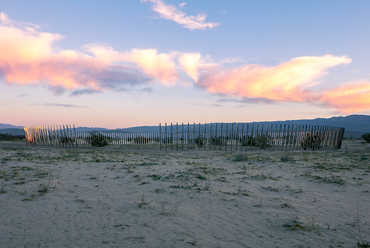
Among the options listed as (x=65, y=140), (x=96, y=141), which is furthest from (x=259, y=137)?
(x=65, y=140)

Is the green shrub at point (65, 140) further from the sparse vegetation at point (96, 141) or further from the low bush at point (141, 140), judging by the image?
the low bush at point (141, 140)

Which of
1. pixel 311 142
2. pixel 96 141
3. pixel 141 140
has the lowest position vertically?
pixel 141 140

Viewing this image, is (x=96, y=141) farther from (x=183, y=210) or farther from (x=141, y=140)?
(x=183, y=210)

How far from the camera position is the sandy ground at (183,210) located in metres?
3.33

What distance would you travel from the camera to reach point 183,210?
4445 millimetres

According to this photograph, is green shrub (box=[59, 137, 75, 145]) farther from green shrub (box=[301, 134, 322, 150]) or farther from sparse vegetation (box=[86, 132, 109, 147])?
green shrub (box=[301, 134, 322, 150])

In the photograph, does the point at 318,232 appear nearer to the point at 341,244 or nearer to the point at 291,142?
the point at 341,244

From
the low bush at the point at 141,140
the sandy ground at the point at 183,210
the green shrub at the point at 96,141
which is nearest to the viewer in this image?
the sandy ground at the point at 183,210

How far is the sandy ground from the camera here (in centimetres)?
333

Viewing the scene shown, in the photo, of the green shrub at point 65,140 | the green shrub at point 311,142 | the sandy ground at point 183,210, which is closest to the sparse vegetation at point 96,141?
the green shrub at point 65,140

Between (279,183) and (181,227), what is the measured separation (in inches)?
160

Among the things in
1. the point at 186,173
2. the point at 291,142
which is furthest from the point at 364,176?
the point at 291,142

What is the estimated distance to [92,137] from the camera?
24.1 m

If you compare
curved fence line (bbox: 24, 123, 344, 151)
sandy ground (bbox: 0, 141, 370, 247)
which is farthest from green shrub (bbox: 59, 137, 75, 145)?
sandy ground (bbox: 0, 141, 370, 247)
